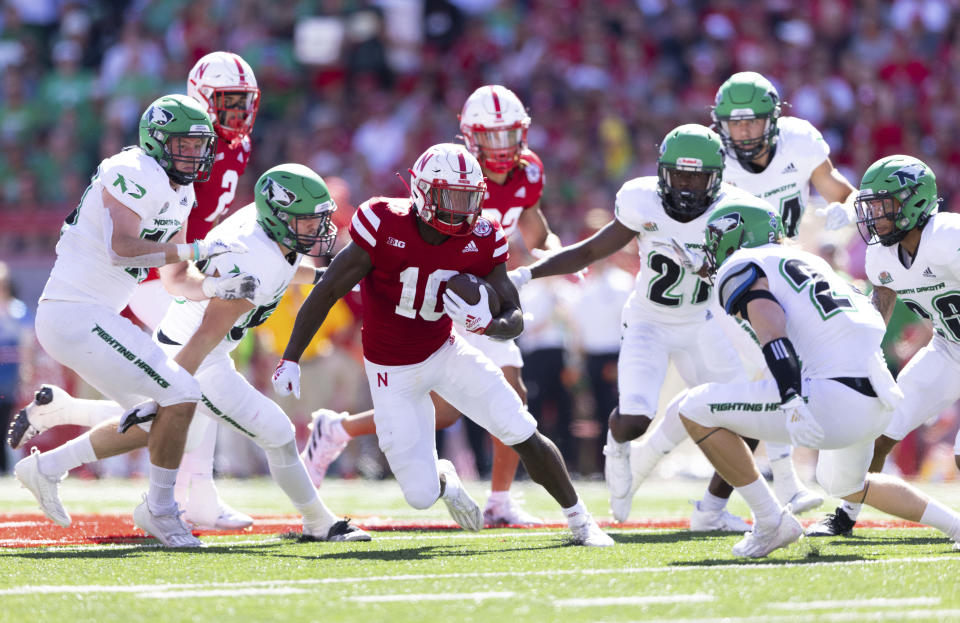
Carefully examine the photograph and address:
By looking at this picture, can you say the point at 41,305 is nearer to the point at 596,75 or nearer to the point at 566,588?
the point at 566,588

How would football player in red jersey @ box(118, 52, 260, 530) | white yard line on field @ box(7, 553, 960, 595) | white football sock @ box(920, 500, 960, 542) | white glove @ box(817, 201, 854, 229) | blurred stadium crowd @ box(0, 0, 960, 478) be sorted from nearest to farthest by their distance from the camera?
white yard line on field @ box(7, 553, 960, 595)
white football sock @ box(920, 500, 960, 542)
white glove @ box(817, 201, 854, 229)
football player in red jersey @ box(118, 52, 260, 530)
blurred stadium crowd @ box(0, 0, 960, 478)

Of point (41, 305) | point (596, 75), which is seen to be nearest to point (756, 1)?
point (596, 75)

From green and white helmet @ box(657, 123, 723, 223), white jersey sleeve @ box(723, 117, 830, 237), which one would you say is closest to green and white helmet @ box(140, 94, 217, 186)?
green and white helmet @ box(657, 123, 723, 223)

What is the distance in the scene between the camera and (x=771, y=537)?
5.11m

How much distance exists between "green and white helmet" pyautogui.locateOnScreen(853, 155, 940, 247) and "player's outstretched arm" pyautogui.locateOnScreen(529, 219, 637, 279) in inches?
45.0

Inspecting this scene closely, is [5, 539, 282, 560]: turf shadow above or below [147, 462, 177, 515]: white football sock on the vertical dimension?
below

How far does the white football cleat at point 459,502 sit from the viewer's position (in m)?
5.99

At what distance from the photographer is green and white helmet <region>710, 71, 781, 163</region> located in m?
6.88

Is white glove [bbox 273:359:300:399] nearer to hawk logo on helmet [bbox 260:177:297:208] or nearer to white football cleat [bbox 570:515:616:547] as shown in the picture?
hawk logo on helmet [bbox 260:177:297:208]

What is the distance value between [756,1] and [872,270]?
8179 millimetres

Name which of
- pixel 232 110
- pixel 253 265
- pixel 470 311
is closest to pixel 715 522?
pixel 470 311

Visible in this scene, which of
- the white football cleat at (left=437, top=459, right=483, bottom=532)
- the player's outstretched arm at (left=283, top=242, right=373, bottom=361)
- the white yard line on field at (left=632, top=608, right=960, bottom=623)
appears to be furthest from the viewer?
the white football cleat at (left=437, top=459, right=483, bottom=532)

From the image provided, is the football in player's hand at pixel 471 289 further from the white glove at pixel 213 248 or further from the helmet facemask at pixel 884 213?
the helmet facemask at pixel 884 213

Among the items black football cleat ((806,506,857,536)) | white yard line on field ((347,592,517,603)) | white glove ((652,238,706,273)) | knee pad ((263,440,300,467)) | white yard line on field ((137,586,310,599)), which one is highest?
white glove ((652,238,706,273))
